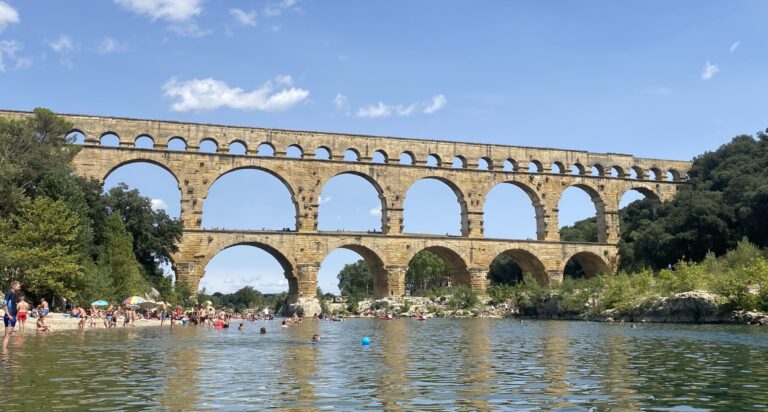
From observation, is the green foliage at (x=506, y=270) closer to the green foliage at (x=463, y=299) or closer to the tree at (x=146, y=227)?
the green foliage at (x=463, y=299)

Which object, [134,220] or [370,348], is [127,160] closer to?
[134,220]

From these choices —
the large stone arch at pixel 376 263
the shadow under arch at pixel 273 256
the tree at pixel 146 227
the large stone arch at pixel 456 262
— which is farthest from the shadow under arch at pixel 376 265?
the tree at pixel 146 227

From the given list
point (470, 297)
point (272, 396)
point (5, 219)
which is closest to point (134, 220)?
point (5, 219)

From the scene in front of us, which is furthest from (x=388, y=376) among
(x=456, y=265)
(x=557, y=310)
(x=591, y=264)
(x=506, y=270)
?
(x=506, y=270)

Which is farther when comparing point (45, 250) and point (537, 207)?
point (537, 207)

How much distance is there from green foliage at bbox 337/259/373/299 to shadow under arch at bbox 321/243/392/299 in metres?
39.3

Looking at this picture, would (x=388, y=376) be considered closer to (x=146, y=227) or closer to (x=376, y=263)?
(x=146, y=227)

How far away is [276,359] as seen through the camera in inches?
532

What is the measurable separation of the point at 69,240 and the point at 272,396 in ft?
75.9

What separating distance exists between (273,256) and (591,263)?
75.2ft

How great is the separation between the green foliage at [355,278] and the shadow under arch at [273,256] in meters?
41.5

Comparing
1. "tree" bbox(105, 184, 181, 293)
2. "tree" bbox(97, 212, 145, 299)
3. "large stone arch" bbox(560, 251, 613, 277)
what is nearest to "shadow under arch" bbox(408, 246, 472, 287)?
"large stone arch" bbox(560, 251, 613, 277)

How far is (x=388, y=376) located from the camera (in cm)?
1062

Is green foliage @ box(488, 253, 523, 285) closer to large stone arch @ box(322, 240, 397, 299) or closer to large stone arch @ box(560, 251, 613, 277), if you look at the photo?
large stone arch @ box(560, 251, 613, 277)
